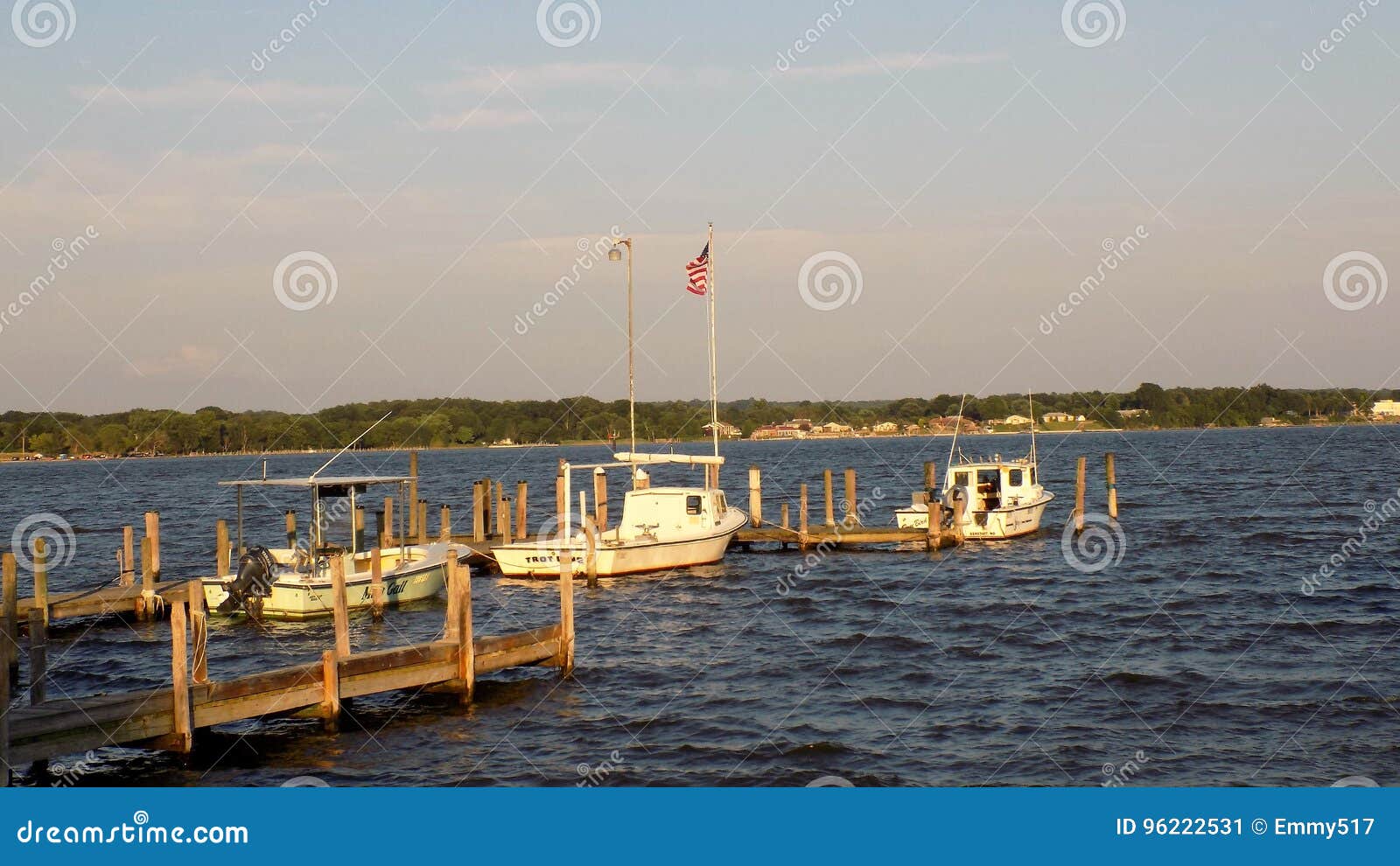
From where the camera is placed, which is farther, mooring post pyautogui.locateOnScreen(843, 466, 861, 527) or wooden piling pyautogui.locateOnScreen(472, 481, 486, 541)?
mooring post pyautogui.locateOnScreen(843, 466, 861, 527)

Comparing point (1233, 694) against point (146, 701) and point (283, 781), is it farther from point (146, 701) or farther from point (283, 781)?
point (146, 701)

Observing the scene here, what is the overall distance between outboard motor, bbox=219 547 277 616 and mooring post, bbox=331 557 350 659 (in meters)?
8.84

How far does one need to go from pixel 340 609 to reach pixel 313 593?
395 inches

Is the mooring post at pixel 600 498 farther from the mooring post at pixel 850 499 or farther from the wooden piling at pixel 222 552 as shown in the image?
the wooden piling at pixel 222 552

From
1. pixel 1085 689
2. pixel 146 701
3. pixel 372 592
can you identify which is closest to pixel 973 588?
pixel 1085 689

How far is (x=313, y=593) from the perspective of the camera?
31.0 metres

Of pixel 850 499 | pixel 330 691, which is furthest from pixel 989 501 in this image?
→ pixel 330 691

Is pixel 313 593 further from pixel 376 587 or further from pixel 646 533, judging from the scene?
pixel 646 533

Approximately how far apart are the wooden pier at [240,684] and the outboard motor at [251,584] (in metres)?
7.89

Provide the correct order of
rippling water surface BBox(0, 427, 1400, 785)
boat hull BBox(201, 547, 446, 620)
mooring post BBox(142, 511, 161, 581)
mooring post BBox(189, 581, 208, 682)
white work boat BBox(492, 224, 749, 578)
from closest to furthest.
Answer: rippling water surface BBox(0, 427, 1400, 785) < mooring post BBox(189, 581, 208, 682) < boat hull BBox(201, 547, 446, 620) < mooring post BBox(142, 511, 161, 581) < white work boat BBox(492, 224, 749, 578)

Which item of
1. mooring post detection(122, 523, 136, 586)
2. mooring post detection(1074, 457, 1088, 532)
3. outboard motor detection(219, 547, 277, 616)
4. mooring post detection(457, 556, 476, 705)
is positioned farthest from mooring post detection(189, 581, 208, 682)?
mooring post detection(1074, 457, 1088, 532)

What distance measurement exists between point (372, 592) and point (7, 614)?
10.4 m

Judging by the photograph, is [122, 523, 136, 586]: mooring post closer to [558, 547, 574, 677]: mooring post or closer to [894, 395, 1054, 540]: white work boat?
[558, 547, 574, 677]: mooring post

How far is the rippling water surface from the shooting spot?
1889cm
